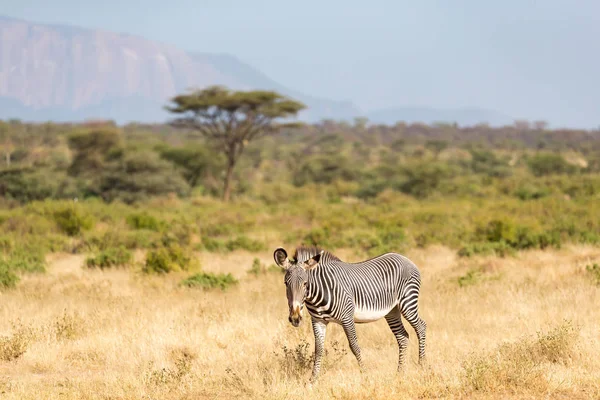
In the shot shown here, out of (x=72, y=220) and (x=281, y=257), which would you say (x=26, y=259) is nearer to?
(x=72, y=220)

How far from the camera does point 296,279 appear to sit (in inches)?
244

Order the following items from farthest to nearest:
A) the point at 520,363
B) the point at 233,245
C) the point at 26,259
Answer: the point at 233,245
the point at 26,259
the point at 520,363

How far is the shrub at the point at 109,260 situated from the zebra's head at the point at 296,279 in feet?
29.4

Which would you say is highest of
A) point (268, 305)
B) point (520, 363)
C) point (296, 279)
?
point (296, 279)

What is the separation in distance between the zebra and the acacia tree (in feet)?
106

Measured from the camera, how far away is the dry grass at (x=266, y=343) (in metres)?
6.46

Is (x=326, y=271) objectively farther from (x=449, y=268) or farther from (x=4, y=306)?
(x=449, y=268)

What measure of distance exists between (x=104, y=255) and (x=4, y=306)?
4.73 metres

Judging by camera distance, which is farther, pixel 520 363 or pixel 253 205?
pixel 253 205

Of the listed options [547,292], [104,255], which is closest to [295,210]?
[104,255]

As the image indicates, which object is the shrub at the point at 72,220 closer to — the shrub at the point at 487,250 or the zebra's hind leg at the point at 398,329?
the shrub at the point at 487,250

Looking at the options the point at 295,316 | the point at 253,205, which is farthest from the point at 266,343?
the point at 253,205

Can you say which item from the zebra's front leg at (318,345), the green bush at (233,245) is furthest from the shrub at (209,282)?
the green bush at (233,245)

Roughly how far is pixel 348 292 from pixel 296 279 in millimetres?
723
